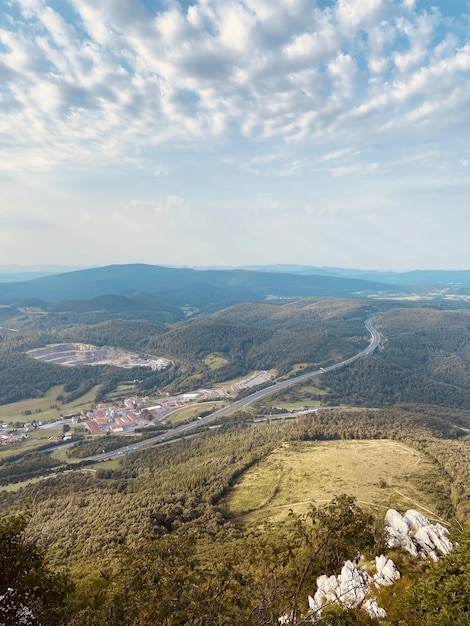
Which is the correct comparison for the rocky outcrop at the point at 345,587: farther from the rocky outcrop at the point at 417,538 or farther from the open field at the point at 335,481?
the open field at the point at 335,481

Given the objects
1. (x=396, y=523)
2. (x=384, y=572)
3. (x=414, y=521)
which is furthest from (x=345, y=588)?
(x=414, y=521)

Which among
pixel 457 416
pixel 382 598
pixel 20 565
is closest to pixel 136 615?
pixel 20 565

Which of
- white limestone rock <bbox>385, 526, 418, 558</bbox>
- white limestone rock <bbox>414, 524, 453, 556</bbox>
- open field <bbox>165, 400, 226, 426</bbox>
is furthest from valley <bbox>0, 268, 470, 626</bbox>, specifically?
white limestone rock <bbox>414, 524, 453, 556</bbox>

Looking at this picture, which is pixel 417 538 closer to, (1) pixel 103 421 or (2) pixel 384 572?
(2) pixel 384 572

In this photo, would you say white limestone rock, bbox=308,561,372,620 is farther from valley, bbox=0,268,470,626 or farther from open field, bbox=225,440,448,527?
open field, bbox=225,440,448,527

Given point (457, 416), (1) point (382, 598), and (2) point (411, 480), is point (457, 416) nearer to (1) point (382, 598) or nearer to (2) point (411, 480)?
(2) point (411, 480)

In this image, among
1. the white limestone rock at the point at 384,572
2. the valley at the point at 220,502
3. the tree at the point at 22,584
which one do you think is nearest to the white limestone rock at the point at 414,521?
the valley at the point at 220,502

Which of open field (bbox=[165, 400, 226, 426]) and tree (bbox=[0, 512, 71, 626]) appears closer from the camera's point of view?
tree (bbox=[0, 512, 71, 626])
